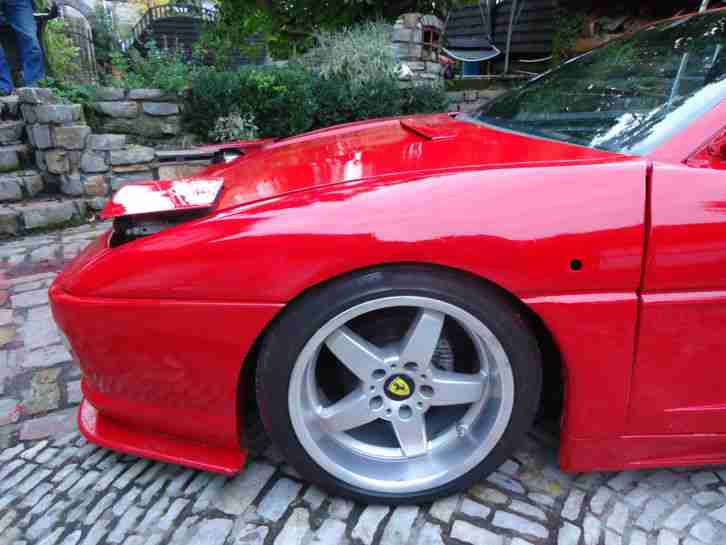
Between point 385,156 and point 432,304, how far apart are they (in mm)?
582

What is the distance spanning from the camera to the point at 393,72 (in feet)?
20.3

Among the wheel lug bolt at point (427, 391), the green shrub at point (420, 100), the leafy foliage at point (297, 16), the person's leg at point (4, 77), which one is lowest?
the wheel lug bolt at point (427, 391)

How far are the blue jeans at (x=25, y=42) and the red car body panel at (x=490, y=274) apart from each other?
464 centimetres

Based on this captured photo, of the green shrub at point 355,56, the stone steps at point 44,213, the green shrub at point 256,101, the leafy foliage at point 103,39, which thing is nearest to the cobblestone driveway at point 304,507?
the stone steps at point 44,213

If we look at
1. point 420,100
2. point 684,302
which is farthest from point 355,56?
point 684,302

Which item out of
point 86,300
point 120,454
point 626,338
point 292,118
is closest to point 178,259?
point 86,300

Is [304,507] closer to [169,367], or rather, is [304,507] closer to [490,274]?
[169,367]

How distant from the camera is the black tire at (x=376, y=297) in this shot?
1.46 metres

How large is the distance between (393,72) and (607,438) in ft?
17.5

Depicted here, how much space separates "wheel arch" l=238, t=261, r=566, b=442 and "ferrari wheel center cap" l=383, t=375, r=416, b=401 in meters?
0.36

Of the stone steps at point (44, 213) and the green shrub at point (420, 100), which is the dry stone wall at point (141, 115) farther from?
the green shrub at point (420, 100)

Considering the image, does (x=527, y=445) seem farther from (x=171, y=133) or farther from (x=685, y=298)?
(x=171, y=133)

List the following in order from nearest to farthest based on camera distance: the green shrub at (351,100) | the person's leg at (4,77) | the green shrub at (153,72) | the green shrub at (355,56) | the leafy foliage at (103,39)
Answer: the person's leg at (4,77) < the green shrub at (153,72) < the green shrub at (351,100) < the green shrub at (355,56) < the leafy foliage at (103,39)

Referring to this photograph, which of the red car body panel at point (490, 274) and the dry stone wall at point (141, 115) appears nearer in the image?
the red car body panel at point (490, 274)
